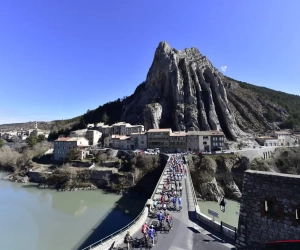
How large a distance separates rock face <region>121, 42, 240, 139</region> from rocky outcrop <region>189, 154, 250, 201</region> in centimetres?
2172

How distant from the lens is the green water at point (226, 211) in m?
23.0

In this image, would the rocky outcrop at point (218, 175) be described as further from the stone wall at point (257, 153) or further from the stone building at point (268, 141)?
the stone building at point (268, 141)

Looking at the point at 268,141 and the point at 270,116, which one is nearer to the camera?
the point at 268,141

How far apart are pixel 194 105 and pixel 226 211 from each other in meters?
44.7

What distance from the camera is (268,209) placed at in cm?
611

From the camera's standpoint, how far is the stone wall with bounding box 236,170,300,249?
553cm

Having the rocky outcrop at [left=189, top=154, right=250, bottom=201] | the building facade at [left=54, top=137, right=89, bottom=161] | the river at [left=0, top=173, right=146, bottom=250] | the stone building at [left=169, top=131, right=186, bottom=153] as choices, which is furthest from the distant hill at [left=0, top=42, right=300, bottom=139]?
the river at [left=0, top=173, right=146, bottom=250]

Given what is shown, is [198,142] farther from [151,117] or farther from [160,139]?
[151,117]

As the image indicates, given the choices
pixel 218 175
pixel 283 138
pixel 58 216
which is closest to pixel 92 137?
pixel 58 216

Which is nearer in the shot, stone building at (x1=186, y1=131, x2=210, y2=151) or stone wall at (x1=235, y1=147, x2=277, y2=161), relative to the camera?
stone wall at (x1=235, y1=147, x2=277, y2=161)

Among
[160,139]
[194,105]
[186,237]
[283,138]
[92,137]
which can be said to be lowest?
[186,237]

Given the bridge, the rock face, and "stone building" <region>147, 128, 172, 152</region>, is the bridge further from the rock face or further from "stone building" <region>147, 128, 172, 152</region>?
the rock face

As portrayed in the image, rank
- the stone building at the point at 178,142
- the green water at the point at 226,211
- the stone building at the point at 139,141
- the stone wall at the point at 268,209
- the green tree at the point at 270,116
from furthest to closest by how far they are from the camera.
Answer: the green tree at the point at 270,116, the stone building at the point at 139,141, the stone building at the point at 178,142, the green water at the point at 226,211, the stone wall at the point at 268,209

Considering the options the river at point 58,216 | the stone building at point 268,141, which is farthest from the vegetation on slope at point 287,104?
the river at point 58,216
